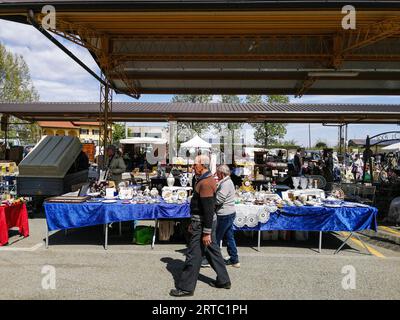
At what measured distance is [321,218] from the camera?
252 inches

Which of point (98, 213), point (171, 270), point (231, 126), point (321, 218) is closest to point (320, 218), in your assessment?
point (321, 218)

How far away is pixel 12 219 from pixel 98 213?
1881 mm

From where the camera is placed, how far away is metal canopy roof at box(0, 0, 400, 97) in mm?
6602

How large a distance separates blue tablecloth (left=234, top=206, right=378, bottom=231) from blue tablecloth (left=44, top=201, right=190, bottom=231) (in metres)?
1.84

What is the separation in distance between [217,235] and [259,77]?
825 centimetres

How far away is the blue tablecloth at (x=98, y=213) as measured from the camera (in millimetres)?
6344

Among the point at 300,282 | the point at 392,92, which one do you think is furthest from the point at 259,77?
the point at 300,282

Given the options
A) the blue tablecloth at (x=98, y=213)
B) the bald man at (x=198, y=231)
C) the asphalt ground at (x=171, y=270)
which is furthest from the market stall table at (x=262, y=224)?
the bald man at (x=198, y=231)

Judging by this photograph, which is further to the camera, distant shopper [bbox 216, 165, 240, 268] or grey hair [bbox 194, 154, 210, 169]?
distant shopper [bbox 216, 165, 240, 268]

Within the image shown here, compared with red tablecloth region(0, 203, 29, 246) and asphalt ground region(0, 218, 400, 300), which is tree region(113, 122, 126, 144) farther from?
asphalt ground region(0, 218, 400, 300)

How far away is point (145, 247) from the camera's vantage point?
659 cm

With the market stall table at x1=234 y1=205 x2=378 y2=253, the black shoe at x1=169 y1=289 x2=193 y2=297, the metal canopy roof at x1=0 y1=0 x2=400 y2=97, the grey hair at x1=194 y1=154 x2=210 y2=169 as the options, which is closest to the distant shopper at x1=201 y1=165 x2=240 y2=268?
the grey hair at x1=194 y1=154 x2=210 y2=169

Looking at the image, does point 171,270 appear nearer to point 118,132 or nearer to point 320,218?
point 320,218
